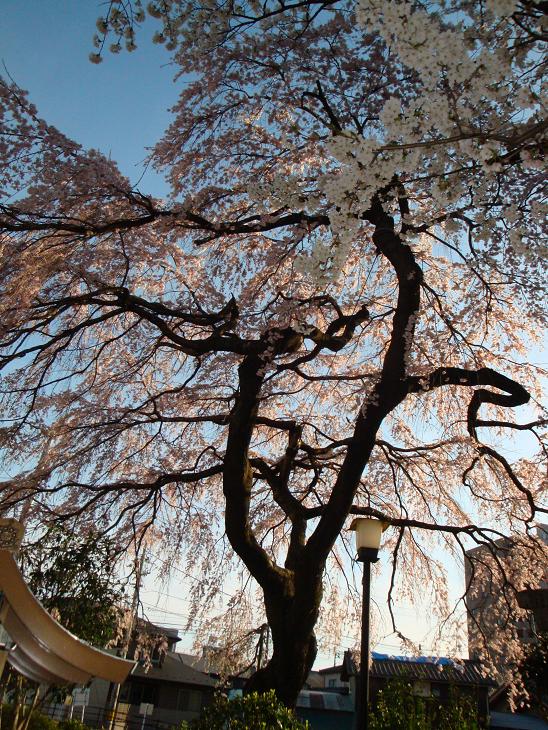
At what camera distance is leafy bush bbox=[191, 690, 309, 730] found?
13.9 ft

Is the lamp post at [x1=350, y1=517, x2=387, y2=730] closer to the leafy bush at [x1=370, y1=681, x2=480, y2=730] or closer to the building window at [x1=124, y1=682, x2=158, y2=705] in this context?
the leafy bush at [x1=370, y1=681, x2=480, y2=730]

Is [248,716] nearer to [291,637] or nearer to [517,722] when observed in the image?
[291,637]

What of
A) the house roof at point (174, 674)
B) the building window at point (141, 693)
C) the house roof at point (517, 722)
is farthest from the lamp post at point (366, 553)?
the building window at point (141, 693)

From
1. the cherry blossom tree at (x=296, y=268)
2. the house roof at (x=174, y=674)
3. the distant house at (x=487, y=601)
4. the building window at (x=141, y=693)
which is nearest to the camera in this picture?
the cherry blossom tree at (x=296, y=268)

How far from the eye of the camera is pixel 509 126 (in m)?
2.95

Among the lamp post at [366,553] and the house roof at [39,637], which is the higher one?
the lamp post at [366,553]

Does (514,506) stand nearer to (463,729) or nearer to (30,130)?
(463,729)

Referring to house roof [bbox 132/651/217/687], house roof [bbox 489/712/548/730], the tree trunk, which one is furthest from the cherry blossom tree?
house roof [bbox 132/651/217/687]

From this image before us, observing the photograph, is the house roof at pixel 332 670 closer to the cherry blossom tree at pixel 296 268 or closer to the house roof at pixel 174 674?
the house roof at pixel 174 674

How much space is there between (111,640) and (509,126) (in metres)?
7.62

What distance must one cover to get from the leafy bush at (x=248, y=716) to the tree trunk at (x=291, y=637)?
1.27 metres

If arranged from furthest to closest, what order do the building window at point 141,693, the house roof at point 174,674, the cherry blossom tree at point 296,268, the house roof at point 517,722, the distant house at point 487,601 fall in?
the building window at point 141,693 → the house roof at point 174,674 → the house roof at point 517,722 → the distant house at point 487,601 → the cherry blossom tree at point 296,268

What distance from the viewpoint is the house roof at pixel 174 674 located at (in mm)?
22641

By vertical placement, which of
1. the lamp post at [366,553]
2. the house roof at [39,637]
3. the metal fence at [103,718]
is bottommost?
the metal fence at [103,718]
